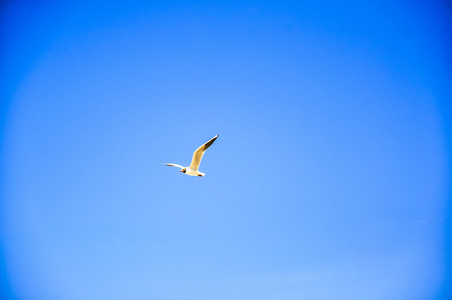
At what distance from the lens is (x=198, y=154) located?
1797 centimetres

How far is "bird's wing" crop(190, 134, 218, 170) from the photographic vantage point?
17.3 m

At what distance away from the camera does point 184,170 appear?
19.1 meters

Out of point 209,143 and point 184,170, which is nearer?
point 209,143

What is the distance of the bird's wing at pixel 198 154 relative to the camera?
56.8 feet

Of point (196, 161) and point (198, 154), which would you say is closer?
point (198, 154)

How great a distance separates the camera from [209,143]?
56.9 ft

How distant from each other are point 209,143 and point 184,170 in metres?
2.71
